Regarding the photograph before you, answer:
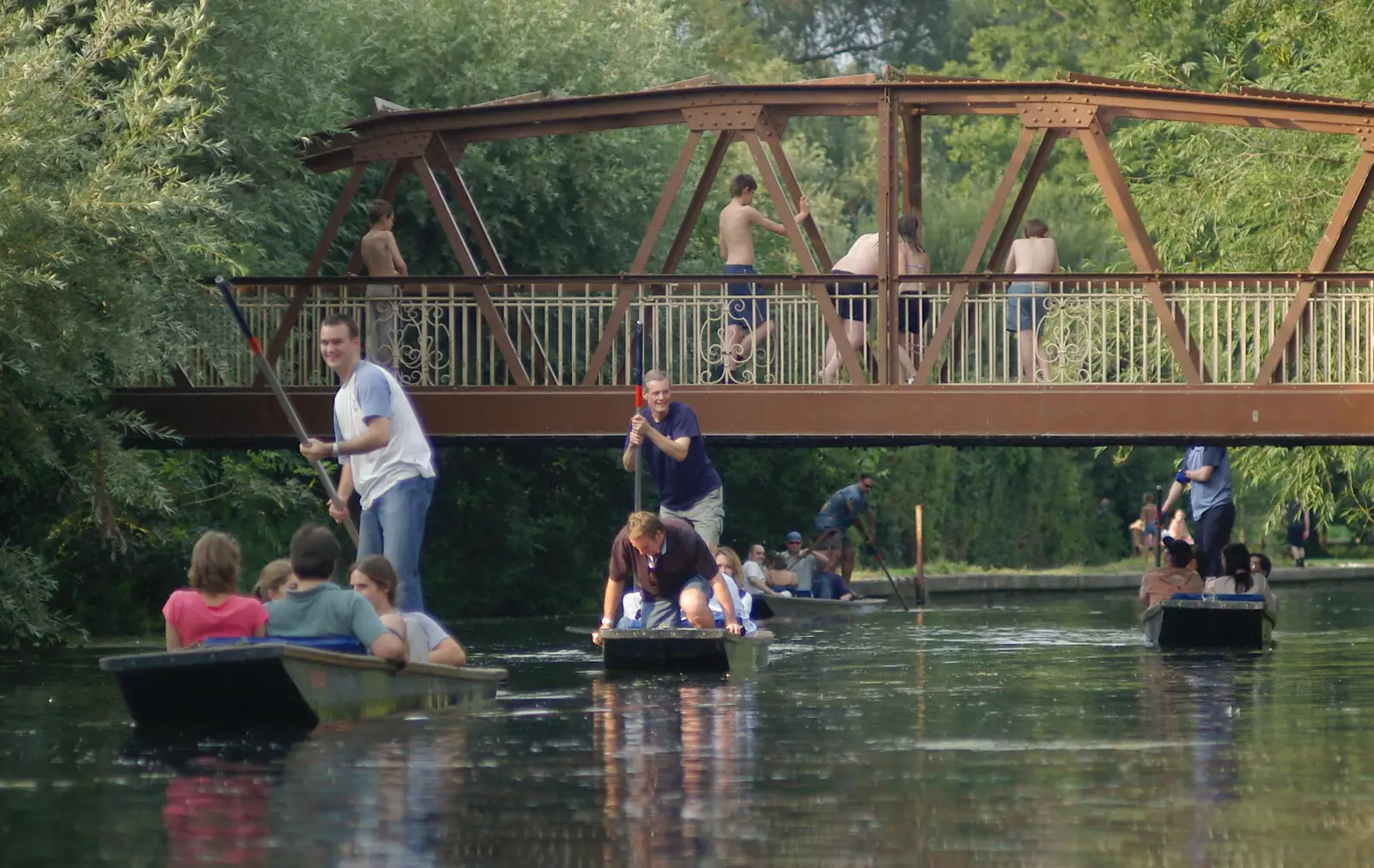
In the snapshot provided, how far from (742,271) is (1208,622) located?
6477mm

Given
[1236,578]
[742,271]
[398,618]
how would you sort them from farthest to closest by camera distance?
1. [742,271]
2. [1236,578]
3. [398,618]

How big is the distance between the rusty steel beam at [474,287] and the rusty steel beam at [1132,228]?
18.4 feet

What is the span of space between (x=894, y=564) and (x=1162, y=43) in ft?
50.7

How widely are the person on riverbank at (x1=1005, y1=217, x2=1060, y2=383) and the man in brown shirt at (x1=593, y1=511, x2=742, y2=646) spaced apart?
7471 millimetres

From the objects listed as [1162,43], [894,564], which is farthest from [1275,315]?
[1162,43]

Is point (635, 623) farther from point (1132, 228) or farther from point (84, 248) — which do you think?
point (1132, 228)

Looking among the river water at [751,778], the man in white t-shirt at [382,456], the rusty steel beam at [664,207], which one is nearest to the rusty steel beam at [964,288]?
the rusty steel beam at [664,207]

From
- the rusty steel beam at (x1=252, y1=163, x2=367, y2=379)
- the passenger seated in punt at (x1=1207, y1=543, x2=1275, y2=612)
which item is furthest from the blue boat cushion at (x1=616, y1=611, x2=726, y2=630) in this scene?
the rusty steel beam at (x1=252, y1=163, x2=367, y2=379)

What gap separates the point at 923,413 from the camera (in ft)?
80.3

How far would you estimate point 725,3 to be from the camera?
7119cm

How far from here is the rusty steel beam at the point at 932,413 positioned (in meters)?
24.3

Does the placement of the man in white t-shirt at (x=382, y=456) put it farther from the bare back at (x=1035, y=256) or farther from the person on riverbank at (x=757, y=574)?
the person on riverbank at (x=757, y=574)

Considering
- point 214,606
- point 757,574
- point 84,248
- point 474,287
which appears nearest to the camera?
point 214,606

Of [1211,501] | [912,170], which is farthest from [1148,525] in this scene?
[1211,501]
